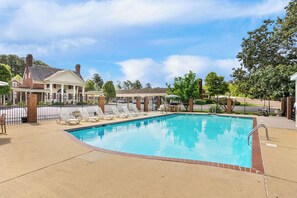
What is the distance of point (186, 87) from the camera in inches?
964

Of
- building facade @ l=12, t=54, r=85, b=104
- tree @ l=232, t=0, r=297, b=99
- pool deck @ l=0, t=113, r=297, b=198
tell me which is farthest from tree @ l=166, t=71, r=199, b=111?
building facade @ l=12, t=54, r=85, b=104

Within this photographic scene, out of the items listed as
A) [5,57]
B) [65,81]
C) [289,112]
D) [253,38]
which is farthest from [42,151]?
[5,57]

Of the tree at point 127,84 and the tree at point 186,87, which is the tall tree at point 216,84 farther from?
the tree at point 127,84

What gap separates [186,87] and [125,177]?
70.3 ft

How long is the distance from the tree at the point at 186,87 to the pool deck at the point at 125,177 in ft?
61.2

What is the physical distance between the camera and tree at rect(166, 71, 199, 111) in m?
24.3

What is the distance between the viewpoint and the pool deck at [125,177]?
3.38m

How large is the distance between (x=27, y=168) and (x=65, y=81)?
112ft

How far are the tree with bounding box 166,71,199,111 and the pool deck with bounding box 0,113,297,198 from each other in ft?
61.2

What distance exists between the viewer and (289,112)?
52.9ft

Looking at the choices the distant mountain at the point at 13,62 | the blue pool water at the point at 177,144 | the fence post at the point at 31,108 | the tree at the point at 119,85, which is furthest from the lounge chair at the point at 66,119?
the tree at the point at 119,85

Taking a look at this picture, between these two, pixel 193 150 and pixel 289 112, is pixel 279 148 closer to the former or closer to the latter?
pixel 193 150

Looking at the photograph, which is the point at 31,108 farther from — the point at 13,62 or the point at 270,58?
the point at 13,62

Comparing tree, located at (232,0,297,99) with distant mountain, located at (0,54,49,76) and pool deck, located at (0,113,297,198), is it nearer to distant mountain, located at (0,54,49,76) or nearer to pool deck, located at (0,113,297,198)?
pool deck, located at (0,113,297,198)
